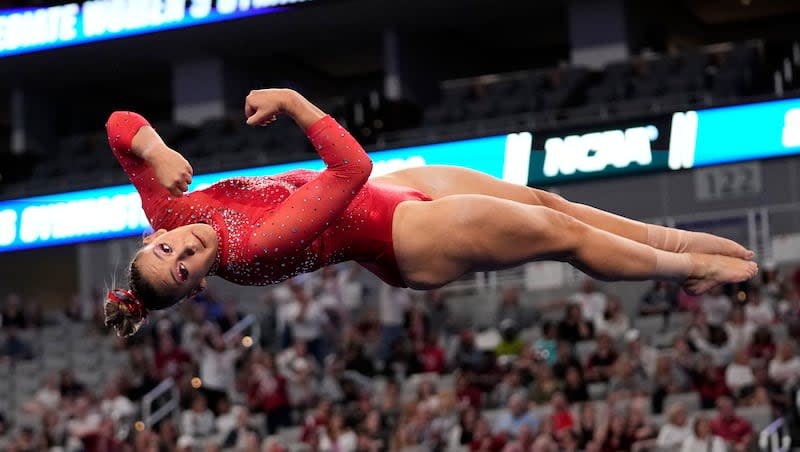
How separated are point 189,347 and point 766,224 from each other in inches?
219

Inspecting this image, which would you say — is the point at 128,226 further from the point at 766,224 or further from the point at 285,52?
the point at 285,52

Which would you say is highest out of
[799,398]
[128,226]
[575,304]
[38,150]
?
[38,150]

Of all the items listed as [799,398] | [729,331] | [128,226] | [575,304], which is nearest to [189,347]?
[128,226]

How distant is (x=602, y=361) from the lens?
9.95 meters

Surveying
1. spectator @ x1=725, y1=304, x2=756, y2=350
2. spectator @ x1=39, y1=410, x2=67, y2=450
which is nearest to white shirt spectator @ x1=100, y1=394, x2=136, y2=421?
spectator @ x1=39, y1=410, x2=67, y2=450

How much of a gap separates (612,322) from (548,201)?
6.28 m

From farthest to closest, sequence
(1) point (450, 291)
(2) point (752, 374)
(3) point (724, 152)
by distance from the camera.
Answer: (1) point (450, 291), (2) point (752, 374), (3) point (724, 152)

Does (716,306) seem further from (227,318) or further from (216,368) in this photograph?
(227,318)

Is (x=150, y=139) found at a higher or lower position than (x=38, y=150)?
lower

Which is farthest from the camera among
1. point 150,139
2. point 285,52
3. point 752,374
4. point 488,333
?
point 285,52

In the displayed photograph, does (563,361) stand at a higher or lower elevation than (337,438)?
higher

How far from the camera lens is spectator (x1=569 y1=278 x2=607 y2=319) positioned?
10.9 m

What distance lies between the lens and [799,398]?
28.5 ft

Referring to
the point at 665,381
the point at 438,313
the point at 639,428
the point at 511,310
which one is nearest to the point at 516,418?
the point at 639,428
